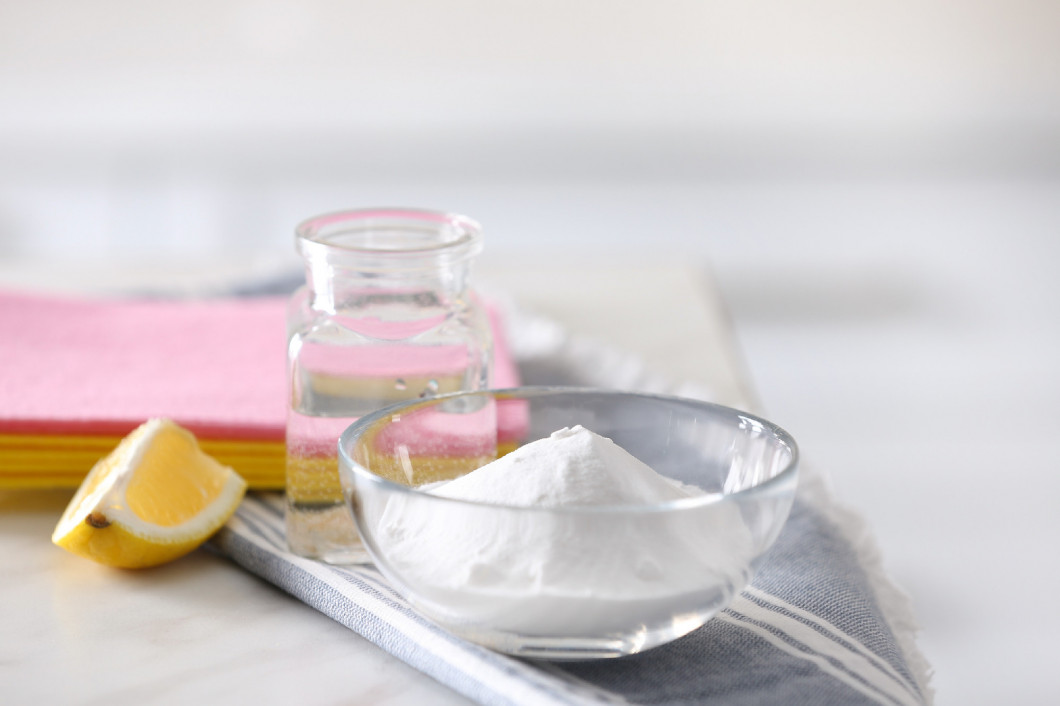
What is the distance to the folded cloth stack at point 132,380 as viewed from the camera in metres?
0.57

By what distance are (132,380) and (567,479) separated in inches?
15.7

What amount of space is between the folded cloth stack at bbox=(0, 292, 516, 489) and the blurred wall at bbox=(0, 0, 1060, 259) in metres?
1.52

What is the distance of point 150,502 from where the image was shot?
50 cm

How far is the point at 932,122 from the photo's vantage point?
246 centimetres

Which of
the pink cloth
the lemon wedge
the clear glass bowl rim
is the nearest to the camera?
the clear glass bowl rim

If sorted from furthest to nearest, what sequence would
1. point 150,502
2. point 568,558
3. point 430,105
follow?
point 430,105
point 150,502
point 568,558

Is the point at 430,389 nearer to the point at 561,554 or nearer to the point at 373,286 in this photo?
the point at 373,286

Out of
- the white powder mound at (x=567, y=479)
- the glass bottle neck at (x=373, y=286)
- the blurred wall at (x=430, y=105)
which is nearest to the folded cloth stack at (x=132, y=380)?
the glass bottle neck at (x=373, y=286)

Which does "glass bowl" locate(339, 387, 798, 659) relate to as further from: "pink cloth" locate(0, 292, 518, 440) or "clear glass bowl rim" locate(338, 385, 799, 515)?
"pink cloth" locate(0, 292, 518, 440)

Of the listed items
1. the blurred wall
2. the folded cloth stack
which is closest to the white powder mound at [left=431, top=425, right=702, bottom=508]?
the folded cloth stack

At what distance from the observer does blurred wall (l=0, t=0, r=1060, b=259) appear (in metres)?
2.31

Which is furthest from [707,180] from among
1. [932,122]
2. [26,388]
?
[26,388]


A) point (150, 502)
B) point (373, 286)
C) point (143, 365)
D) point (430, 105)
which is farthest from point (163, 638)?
point (430, 105)

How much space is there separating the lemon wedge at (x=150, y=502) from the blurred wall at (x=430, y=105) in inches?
73.9
